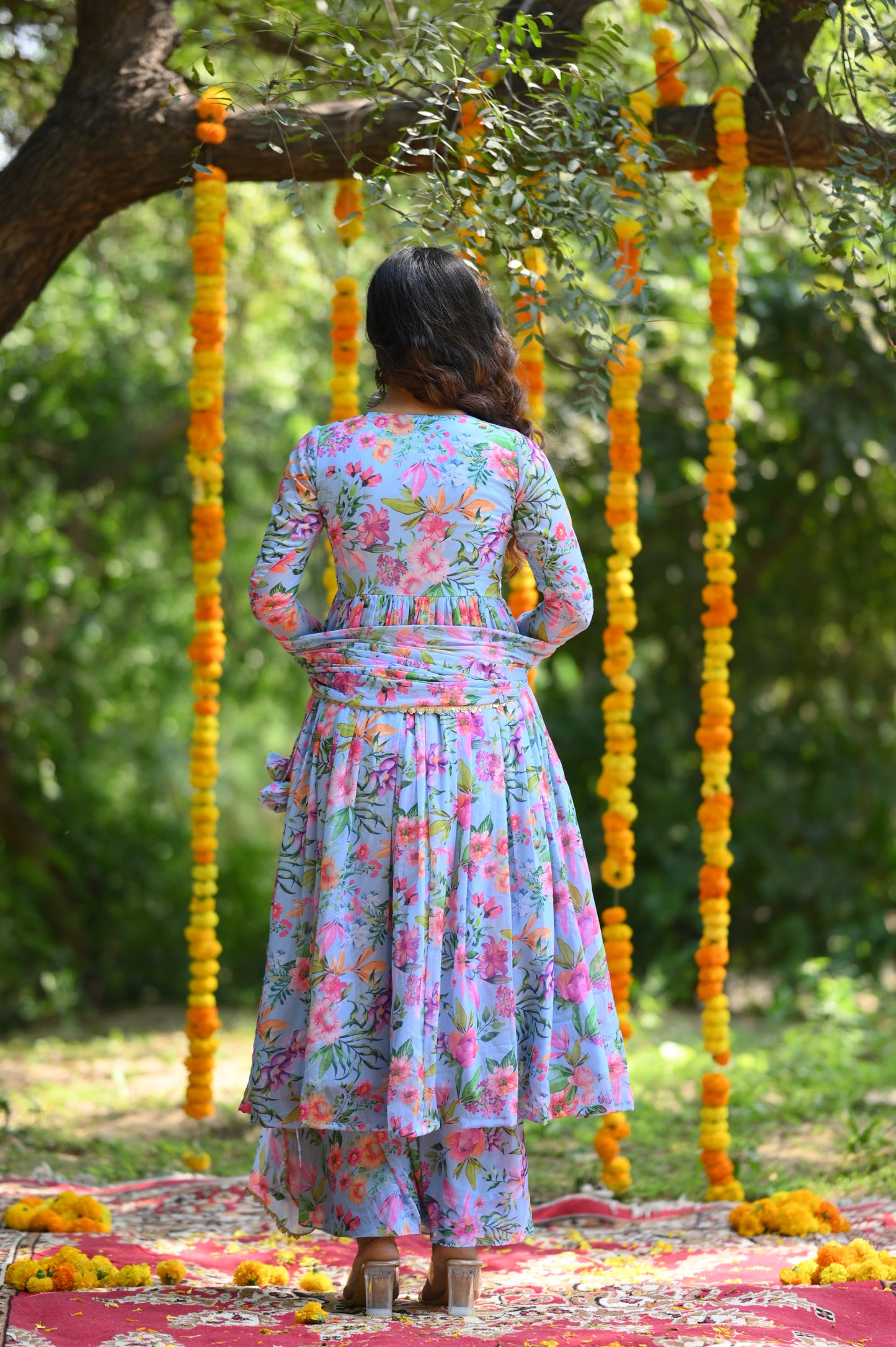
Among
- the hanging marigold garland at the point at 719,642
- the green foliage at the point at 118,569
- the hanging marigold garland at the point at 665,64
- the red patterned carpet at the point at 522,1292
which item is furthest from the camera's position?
the green foliage at the point at 118,569

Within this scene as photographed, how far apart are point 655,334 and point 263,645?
2449 mm

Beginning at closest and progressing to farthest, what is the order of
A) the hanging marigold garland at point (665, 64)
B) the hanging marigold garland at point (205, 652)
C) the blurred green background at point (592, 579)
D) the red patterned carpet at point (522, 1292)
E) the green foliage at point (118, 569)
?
the red patterned carpet at point (522, 1292) < the hanging marigold garland at point (665, 64) < the hanging marigold garland at point (205, 652) < the blurred green background at point (592, 579) < the green foliage at point (118, 569)

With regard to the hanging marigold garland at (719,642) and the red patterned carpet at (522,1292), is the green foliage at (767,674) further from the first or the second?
the red patterned carpet at (522,1292)

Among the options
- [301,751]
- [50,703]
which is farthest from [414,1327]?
[50,703]

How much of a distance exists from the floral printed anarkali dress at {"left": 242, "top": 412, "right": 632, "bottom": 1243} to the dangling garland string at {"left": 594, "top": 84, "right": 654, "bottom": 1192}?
76 cm

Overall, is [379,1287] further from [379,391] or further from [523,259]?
[523,259]

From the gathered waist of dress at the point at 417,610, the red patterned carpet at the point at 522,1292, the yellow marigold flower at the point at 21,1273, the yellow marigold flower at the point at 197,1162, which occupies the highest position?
the gathered waist of dress at the point at 417,610

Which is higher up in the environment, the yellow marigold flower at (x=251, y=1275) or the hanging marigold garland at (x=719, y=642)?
the hanging marigold garland at (x=719, y=642)

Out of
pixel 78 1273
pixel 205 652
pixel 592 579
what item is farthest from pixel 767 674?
pixel 78 1273

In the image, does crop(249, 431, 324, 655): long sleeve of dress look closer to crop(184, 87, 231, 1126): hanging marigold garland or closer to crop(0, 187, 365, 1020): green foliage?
crop(184, 87, 231, 1126): hanging marigold garland

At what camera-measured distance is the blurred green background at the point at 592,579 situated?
560 centimetres

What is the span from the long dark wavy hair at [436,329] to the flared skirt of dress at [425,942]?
0.54 meters

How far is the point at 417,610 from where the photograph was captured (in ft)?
7.48

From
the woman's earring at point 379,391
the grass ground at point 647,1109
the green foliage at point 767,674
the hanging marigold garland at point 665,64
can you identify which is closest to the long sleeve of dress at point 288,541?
the woman's earring at point 379,391
